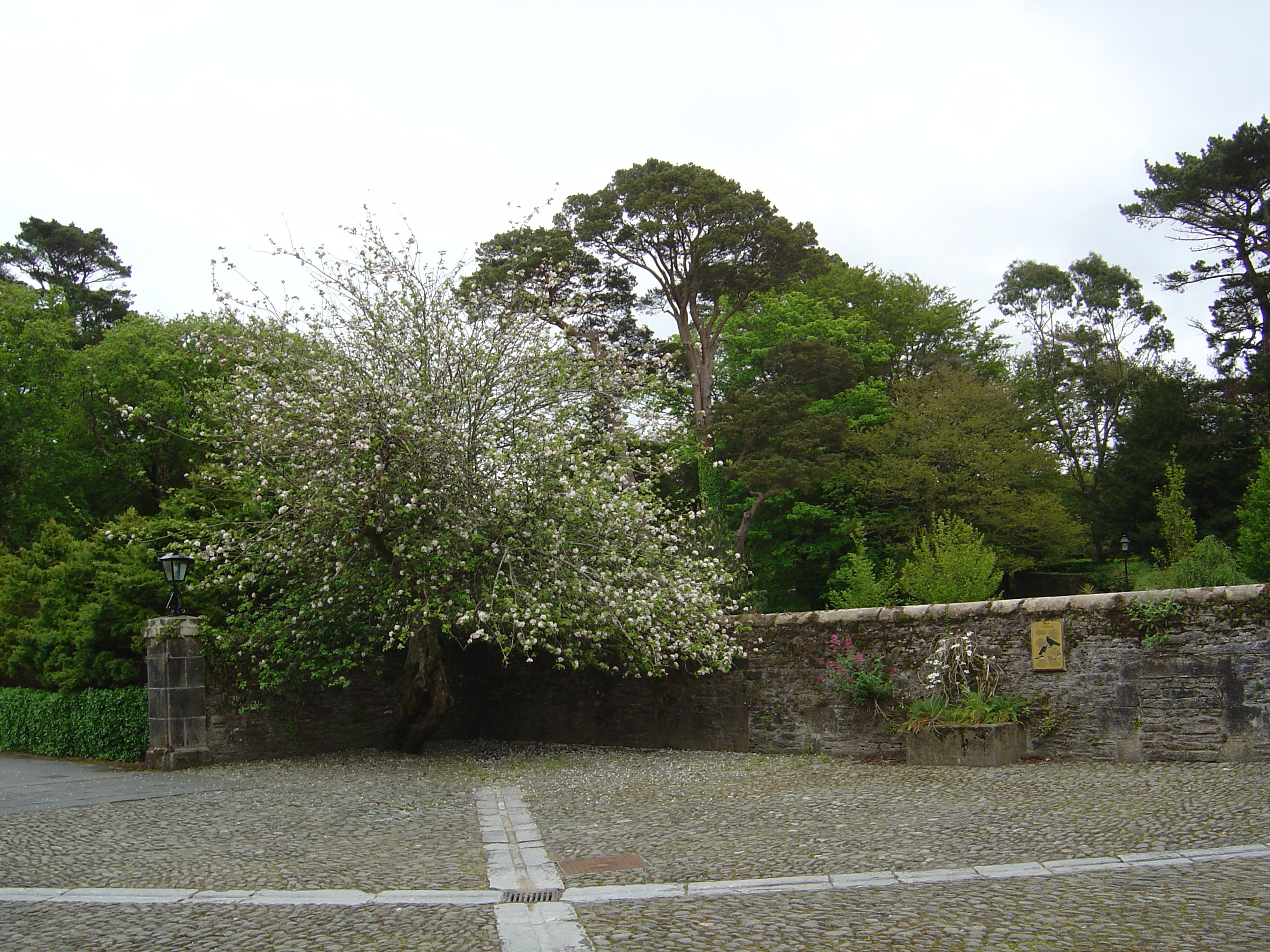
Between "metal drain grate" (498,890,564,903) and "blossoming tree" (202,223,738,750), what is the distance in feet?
16.0

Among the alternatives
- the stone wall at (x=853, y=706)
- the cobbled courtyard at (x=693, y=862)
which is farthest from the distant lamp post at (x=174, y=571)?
the cobbled courtyard at (x=693, y=862)

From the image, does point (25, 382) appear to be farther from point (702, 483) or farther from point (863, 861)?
point (863, 861)

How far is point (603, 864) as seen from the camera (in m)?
6.21

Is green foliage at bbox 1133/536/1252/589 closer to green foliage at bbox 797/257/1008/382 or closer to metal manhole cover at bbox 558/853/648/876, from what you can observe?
green foliage at bbox 797/257/1008/382

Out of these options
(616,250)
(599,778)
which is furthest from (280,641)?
(616,250)

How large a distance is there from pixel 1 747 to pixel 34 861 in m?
13.3

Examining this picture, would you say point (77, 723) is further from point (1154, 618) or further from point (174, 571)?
point (1154, 618)

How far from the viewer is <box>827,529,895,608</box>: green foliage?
78.0 feet

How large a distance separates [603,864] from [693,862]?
1.84 feet

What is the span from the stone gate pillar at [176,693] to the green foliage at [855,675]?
7.84m

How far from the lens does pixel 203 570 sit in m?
13.7

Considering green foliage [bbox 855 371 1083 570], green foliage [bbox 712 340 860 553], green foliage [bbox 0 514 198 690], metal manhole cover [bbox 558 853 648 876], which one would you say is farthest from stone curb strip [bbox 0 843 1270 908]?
A: green foliage [bbox 855 371 1083 570]

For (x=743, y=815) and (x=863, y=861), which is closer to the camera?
(x=863, y=861)

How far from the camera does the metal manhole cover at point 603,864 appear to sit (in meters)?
6.04
